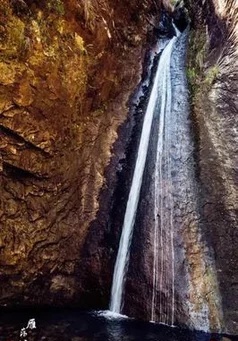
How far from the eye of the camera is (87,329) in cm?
682

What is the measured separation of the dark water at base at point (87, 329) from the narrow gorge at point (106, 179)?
0.24 meters

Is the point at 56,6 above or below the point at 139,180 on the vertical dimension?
above

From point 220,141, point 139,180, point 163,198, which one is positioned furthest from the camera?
point 139,180

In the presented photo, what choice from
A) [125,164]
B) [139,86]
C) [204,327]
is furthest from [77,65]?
[204,327]

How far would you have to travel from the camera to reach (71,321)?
718cm

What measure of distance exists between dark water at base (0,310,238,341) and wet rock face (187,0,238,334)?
106 centimetres

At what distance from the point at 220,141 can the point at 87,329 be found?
5.14 m

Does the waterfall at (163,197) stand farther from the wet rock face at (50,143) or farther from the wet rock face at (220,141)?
the wet rock face at (50,143)

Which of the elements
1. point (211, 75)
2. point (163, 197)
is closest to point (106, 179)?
point (163, 197)

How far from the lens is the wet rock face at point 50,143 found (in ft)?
23.0

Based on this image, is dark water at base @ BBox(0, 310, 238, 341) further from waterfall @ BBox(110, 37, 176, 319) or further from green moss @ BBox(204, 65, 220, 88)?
green moss @ BBox(204, 65, 220, 88)

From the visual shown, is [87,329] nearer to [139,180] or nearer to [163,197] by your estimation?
[163,197]

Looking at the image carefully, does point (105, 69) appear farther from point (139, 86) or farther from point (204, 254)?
point (204, 254)

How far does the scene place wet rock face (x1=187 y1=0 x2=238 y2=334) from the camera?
7.15 m
